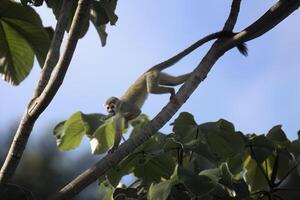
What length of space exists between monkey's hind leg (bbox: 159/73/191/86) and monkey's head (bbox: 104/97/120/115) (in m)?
0.57

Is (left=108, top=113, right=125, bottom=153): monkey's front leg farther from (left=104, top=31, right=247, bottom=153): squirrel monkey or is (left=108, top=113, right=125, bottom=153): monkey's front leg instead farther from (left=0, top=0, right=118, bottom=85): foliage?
(left=0, top=0, right=118, bottom=85): foliage

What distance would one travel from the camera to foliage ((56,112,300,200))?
4047 millimetres

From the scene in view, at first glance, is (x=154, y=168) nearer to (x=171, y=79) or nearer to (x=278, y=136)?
(x=278, y=136)

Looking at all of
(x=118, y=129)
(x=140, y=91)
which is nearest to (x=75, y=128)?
(x=118, y=129)

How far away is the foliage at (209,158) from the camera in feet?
13.3

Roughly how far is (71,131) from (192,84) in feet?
3.64

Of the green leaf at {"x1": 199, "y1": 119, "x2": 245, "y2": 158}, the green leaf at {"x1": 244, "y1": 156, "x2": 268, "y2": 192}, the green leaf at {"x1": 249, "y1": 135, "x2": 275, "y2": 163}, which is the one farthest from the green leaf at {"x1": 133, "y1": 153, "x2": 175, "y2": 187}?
the green leaf at {"x1": 244, "y1": 156, "x2": 268, "y2": 192}

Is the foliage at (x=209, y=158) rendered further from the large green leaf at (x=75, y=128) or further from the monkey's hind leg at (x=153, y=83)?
the monkey's hind leg at (x=153, y=83)

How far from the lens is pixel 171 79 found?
6160mm

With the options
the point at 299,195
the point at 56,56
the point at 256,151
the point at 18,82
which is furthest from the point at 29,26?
the point at 299,195

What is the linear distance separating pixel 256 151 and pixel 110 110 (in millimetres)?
2260

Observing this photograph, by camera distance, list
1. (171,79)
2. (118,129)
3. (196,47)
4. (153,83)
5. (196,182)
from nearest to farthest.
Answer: (196,182) < (196,47) < (118,129) < (171,79) < (153,83)

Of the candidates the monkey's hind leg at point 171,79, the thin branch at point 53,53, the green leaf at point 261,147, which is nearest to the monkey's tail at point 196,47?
the monkey's hind leg at point 171,79

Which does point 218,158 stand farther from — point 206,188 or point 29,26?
point 29,26
